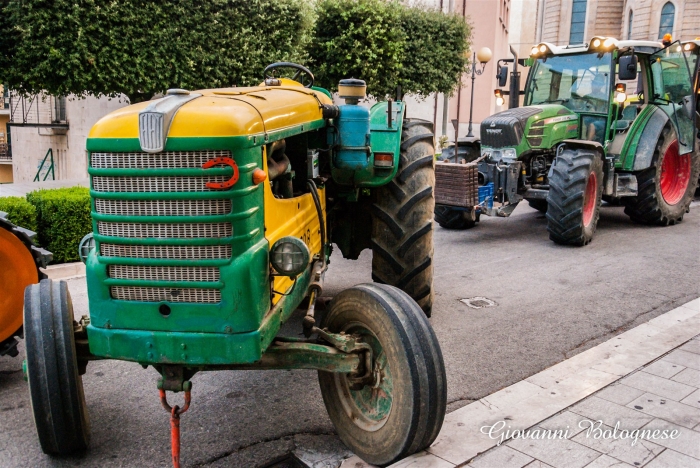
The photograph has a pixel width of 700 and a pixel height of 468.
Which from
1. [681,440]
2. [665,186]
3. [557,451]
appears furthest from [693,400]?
[665,186]

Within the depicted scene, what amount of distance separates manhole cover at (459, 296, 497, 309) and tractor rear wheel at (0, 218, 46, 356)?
347 cm

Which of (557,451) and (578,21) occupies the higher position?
(578,21)

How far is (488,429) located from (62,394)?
7.06ft

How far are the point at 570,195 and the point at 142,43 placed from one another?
6.07m

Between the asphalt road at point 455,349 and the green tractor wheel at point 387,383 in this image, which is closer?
the green tractor wheel at point 387,383

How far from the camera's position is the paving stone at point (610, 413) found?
11.7 ft

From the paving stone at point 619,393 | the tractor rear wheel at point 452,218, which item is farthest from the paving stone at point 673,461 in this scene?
the tractor rear wheel at point 452,218

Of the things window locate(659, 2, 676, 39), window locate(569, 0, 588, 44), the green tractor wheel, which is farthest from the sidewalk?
window locate(569, 0, 588, 44)

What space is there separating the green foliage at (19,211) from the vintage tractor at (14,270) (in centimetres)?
223

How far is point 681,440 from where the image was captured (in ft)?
11.0

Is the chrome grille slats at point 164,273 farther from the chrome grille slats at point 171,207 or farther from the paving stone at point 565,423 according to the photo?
the paving stone at point 565,423

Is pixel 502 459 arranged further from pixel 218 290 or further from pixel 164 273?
pixel 164 273

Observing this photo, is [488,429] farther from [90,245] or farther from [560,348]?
[90,245]

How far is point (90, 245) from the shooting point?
341 cm
